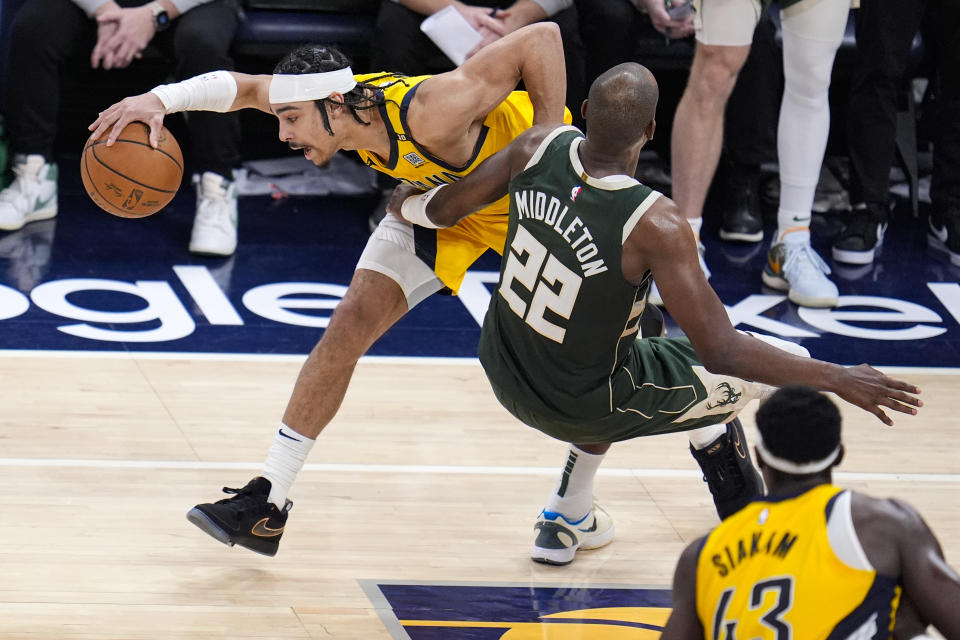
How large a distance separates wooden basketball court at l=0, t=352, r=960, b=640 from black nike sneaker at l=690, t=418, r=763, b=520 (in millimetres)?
154

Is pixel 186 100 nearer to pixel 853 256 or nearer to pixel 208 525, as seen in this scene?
pixel 208 525

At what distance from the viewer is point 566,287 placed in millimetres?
3506

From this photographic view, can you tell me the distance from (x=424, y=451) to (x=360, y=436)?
252 mm

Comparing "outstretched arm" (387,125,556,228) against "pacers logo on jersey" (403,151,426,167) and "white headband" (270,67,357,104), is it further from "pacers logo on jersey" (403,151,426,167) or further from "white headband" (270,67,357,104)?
"white headband" (270,67,357,104)

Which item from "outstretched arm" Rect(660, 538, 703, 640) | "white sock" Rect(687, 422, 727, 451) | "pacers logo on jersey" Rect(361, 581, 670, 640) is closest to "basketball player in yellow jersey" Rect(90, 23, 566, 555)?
"pacers logo on jersey" Rect(361, 581, 670, 640)

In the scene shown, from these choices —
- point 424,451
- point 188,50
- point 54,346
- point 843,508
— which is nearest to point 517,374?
point 424,451

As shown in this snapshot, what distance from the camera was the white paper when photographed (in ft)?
21.2

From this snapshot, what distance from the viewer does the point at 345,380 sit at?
408 cm

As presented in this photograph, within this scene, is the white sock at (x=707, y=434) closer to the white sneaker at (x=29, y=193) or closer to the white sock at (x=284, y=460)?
the white sock at (x=284, y=460)

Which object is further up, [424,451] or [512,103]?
[512,103]

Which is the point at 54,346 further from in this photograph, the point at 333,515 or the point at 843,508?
the point at 843,508

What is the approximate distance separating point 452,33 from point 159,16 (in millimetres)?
1434

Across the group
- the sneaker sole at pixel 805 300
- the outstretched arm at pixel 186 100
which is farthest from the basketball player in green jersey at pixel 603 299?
the sneaker sole at pixel 805 300

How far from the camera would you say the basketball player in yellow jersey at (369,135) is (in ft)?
13.2
